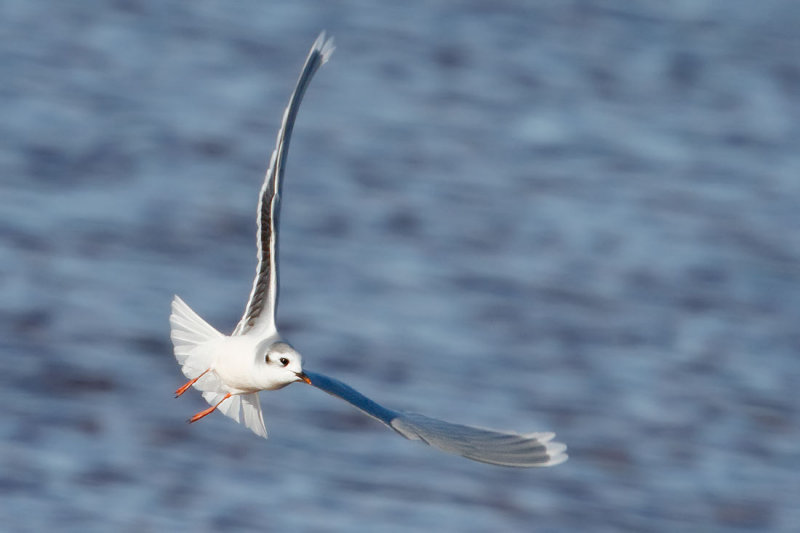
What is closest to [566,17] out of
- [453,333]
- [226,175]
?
[226,175]

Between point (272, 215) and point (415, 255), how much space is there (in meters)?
7.76

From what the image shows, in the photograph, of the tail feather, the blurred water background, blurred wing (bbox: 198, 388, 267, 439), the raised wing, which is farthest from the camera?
the blurred water background

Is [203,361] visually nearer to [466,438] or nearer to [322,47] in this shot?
[466,438]

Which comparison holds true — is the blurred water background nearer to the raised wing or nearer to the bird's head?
the raised wing

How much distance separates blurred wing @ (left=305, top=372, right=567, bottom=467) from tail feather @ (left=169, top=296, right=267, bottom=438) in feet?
1.11

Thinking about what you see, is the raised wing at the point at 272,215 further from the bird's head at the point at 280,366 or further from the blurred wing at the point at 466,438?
the blurred wing at the point at 466,438

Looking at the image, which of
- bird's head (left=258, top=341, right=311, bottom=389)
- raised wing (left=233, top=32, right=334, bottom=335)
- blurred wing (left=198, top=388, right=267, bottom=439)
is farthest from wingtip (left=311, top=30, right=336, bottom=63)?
blurred wing (left=198, top=388, right=267, bottom=439)

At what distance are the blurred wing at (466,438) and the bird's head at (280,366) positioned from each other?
110mm

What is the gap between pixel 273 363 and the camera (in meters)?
4.17

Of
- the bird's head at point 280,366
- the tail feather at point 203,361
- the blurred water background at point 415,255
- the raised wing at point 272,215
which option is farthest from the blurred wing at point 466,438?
the blurred water background at point 415,255

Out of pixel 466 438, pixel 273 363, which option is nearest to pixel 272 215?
pixel 273 363

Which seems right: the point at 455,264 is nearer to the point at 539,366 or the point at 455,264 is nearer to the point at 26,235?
the point at 539,366

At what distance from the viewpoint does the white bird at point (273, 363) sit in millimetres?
4164

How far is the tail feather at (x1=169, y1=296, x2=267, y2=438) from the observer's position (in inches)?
179
